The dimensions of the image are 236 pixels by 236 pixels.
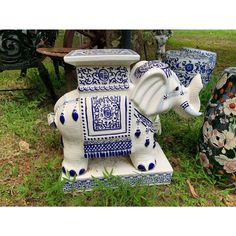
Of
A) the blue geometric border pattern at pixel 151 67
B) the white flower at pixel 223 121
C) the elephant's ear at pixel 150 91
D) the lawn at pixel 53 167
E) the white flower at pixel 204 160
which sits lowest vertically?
the lawn at pixel 53 167

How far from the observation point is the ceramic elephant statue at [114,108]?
129cm

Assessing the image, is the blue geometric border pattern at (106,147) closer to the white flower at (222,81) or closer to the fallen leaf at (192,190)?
the fallen leaf at (192,190)

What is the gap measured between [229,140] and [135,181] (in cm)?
47

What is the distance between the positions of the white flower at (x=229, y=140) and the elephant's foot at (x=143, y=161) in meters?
0.34

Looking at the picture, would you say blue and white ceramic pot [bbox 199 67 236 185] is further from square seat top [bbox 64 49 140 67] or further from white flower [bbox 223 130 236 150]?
square seat top [bbox 64 49 140 67]

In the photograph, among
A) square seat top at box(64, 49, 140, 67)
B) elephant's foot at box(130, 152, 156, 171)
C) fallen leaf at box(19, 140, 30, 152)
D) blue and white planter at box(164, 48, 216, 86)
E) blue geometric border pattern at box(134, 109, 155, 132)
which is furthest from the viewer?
blue and white planter at box(164, 48, 216, 86)

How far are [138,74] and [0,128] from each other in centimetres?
114

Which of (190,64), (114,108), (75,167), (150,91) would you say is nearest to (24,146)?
(75,167)

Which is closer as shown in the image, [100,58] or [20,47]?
[100,58]

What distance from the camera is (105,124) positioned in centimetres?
131

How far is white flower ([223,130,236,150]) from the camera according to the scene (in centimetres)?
140

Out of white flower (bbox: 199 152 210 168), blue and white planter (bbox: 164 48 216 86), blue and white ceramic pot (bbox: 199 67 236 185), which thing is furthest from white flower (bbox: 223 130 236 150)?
blue and white planter (bbox: 164 48 216 86)

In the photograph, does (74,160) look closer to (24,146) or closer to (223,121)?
(24,146)

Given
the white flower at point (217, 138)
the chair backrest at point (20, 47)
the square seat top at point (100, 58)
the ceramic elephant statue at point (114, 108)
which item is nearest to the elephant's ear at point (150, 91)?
the ceramic elephant statue at point (114, 108)
